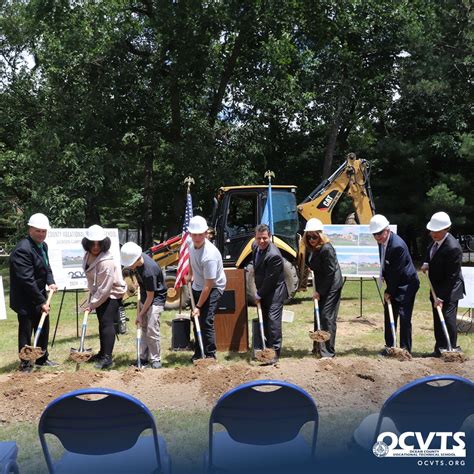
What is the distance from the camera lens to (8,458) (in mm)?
2420

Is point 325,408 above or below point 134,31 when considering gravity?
below

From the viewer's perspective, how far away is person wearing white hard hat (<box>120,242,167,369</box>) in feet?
19.3

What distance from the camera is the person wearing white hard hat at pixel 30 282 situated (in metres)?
6.16

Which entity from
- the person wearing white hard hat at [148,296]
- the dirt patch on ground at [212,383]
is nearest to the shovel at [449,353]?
the dirt patch on ground at [212,383]

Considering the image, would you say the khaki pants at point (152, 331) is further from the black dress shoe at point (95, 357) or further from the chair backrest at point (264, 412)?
the chair backrest at point (264, 412)

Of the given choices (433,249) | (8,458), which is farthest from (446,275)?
(8,458)

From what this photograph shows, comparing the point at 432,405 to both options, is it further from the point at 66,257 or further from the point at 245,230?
the point at 245,230

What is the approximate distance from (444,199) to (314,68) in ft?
21.4

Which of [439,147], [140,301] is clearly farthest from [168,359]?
[439,147]

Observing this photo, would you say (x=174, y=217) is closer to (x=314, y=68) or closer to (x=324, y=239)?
(x=314, y=68)

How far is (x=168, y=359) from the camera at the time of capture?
22.3ft

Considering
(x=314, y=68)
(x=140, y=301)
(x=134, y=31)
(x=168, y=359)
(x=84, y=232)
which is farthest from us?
(x=314, y=68)

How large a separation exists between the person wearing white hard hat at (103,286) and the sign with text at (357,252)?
181 inches

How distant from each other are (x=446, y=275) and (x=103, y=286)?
416 centimetres
